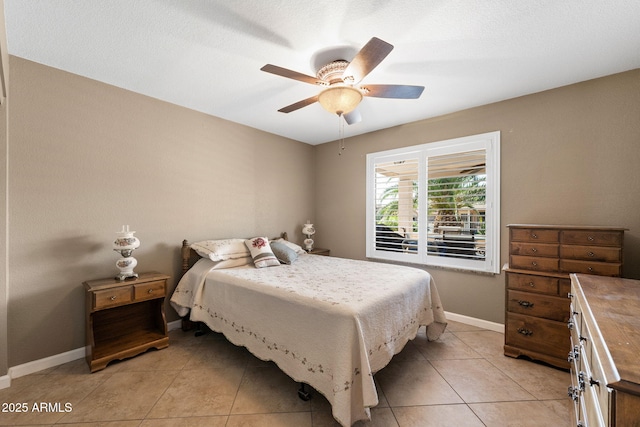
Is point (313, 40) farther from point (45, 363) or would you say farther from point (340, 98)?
point (45, 363)

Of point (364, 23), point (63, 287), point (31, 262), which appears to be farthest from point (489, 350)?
point (31, 262)

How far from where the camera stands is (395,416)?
172cm

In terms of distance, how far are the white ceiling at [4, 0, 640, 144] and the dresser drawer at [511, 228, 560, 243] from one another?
142 cm

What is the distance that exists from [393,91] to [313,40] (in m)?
0.71

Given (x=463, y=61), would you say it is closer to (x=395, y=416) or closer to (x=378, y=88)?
(x=378, y=88)

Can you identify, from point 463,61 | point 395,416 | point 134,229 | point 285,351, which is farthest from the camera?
point 134,229

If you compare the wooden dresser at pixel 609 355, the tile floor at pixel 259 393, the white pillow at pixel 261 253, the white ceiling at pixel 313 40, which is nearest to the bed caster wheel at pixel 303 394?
the tile floor at pixel 259 393

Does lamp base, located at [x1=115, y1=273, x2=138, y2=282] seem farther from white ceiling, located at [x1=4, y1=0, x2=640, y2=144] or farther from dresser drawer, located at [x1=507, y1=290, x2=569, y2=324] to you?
dresser drawer, located at [x1=507, y1=290, x2=569, y2=324]

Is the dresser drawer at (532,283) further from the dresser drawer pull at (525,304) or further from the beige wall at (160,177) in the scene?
the beige wall at (160,177)

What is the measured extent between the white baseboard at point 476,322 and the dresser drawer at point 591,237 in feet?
4.15

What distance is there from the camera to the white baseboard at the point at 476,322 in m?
2.91

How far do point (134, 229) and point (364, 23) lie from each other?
9.39 ft

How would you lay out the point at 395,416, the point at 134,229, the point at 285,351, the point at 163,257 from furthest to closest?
the point at 163,257 → the point at 134,229 → the point at 285,351 → the point at 395,416

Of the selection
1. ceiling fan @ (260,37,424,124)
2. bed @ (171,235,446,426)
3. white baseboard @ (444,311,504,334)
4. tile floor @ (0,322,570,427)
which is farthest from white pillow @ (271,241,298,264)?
white baseboard @ (444,311,504,334)
